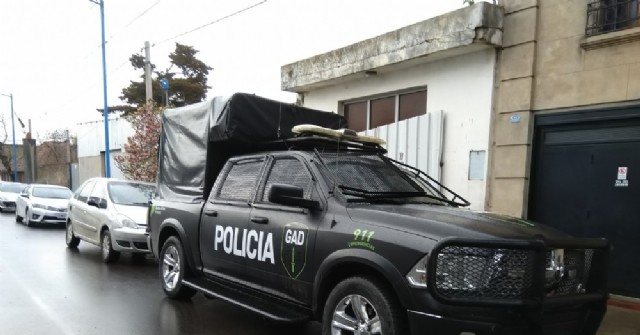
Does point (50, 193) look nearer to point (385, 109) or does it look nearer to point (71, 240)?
point (71, 240)

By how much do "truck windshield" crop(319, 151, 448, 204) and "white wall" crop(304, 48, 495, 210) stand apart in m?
3.67

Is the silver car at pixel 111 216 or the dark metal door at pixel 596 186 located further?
the silver car at pixel 111 216

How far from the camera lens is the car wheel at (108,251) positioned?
28.2 ft

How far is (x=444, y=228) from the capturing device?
3.29 meters

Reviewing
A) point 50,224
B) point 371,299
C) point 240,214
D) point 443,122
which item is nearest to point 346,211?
point 371,299

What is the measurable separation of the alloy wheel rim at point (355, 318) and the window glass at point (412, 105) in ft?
21.4

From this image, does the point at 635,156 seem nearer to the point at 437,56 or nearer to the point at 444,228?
the point at 437,56

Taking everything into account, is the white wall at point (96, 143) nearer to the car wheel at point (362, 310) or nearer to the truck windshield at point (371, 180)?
the truck windshield at point (371, 180)

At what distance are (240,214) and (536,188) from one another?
500 cm

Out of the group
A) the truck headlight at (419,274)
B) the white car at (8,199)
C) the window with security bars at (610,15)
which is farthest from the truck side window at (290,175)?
the white car at (8,199)

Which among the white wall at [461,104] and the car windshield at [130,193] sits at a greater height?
the white wall at [461,104]

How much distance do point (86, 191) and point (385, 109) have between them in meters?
6.77

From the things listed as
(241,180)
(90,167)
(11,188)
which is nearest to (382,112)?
(241,180)

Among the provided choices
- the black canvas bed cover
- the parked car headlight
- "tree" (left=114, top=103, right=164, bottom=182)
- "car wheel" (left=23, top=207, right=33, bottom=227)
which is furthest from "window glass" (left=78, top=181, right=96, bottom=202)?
"car wheel" (left=23, top=207, right=33, bottom=227)
